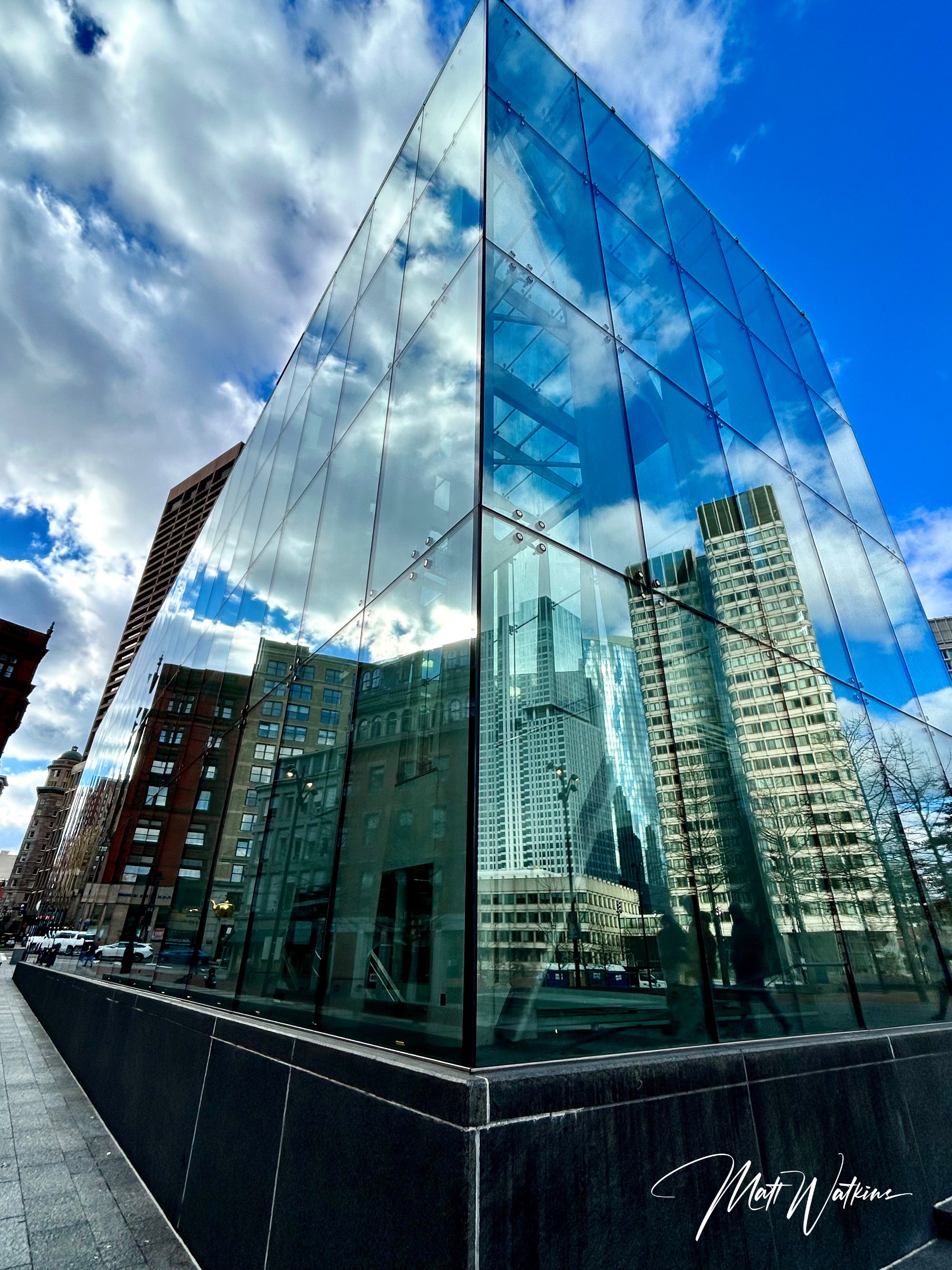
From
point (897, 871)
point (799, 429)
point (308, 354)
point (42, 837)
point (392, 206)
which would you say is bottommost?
point (897, 871)

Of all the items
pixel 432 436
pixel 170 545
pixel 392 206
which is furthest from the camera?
pixel 170 545

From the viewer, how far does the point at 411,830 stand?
387 cm

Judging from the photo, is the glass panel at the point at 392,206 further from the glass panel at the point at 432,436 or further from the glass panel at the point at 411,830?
the glass panel at the point at 411,830

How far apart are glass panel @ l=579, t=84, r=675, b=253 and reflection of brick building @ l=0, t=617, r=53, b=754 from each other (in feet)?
282

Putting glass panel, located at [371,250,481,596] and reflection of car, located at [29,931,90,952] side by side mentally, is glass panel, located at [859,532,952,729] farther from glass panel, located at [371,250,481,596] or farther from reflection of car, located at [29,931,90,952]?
reflection of car, located at [29,931,90,952]

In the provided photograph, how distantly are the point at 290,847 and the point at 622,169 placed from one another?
945 cm

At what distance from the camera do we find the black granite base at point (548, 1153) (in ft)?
7.92

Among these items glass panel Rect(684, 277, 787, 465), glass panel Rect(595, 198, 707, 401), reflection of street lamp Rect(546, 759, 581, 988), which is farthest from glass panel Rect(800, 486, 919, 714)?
reflection of street lamp Rect(546, 759, 581, 988)

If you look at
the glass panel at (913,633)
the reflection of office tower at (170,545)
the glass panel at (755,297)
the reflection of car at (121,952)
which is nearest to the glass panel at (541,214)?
the glass panel at (755,297)

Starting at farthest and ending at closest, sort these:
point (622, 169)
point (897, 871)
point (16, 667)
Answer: point (16, 667)
point (622, 169)
point (897, 871)

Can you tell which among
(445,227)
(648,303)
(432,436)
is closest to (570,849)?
(432,436)

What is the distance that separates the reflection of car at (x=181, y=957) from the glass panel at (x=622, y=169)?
10.3 m

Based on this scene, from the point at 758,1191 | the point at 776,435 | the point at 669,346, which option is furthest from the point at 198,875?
the point at 776,435

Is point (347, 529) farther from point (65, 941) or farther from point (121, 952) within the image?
point (65, 941)
